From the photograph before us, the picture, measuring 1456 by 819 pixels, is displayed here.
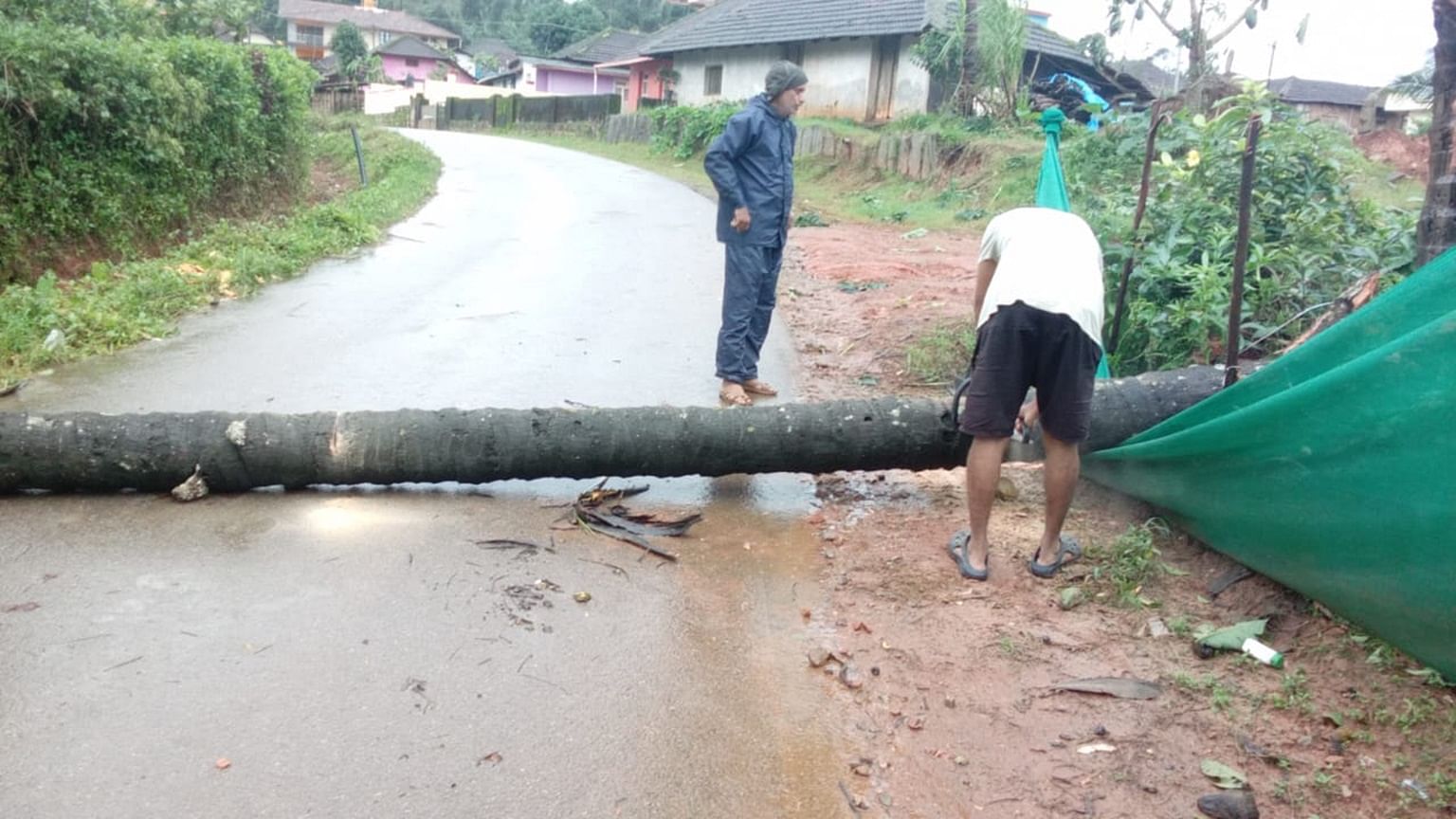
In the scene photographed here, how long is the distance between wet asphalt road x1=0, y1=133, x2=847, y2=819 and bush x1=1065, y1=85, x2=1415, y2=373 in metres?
2.37

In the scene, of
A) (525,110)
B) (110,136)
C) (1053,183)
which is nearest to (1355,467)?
(1053,183)

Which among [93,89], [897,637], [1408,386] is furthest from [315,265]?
[1408,386]

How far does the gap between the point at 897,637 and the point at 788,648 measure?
1.23ft

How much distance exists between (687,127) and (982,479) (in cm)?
2280

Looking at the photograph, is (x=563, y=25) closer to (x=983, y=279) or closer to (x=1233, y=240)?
(x=1233, y=240)

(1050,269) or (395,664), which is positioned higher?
(1050,269)

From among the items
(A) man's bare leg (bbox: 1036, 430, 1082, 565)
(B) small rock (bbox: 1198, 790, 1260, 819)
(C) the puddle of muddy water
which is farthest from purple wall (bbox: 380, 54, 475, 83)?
(B) small rock (bbox: 1198, 790, 1260, 819)

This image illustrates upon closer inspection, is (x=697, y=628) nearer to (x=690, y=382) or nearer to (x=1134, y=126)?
(x=690, y=382)

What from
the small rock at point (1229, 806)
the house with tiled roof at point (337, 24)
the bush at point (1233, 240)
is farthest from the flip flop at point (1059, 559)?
the house with tiled roof at point (337, 24)

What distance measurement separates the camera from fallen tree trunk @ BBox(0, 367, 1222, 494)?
439cm

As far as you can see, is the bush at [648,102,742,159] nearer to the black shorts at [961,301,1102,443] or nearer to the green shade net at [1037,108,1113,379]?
the green shade net at [1037,108,1113,379]

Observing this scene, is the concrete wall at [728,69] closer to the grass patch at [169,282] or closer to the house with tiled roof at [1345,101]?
the house with tiled roof at [1345,101]

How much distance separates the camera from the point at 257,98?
13633mm

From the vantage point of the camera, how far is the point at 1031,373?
3830 mm
